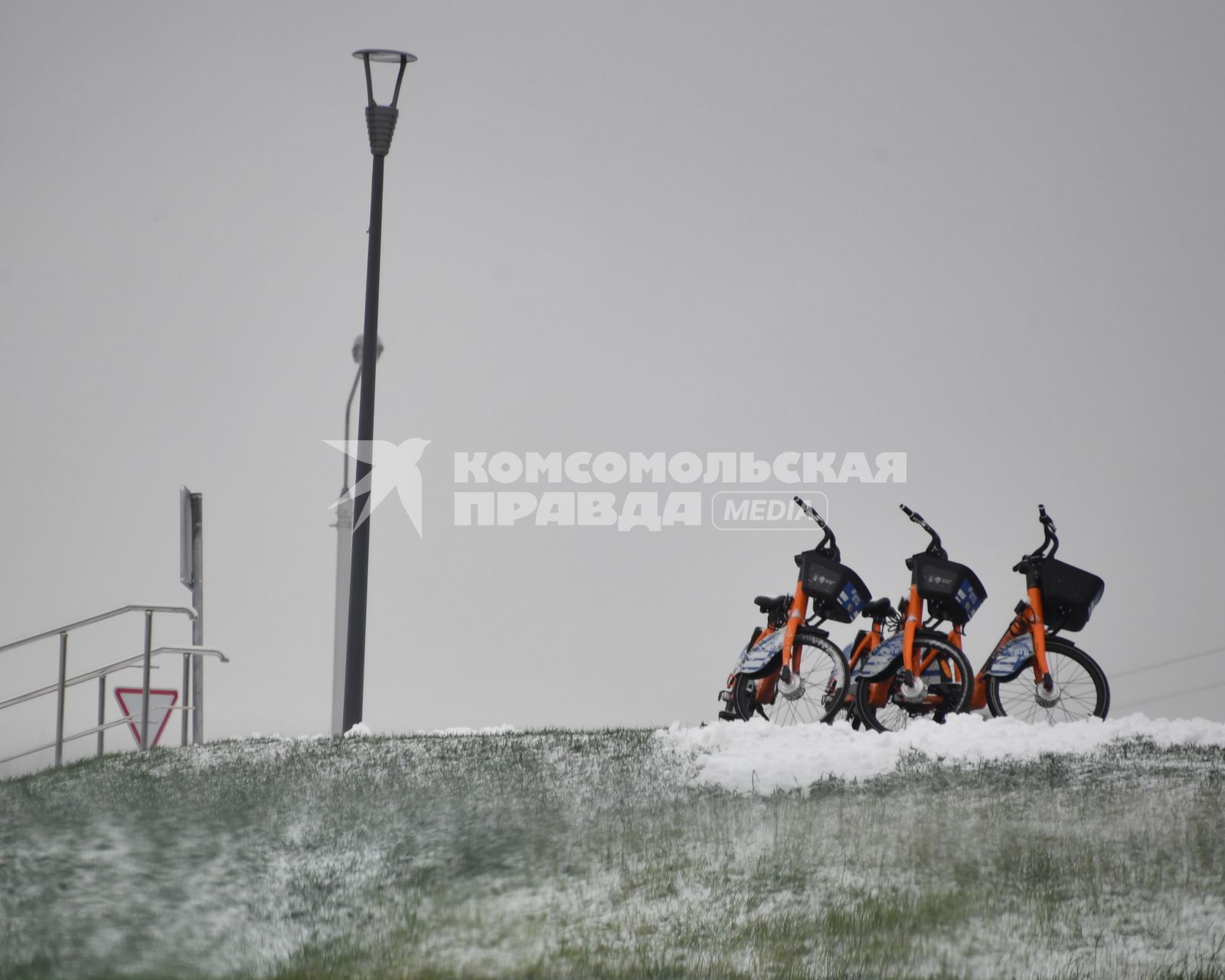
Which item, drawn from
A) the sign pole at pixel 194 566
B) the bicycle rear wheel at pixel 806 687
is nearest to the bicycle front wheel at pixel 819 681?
the bicycle rear wheel at pixel 806 687

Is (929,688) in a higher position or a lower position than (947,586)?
lower

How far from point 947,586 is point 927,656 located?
0.46m

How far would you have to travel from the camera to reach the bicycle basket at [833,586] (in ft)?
34.2

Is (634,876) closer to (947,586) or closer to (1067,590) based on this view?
(947,586)

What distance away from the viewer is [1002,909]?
6.38 metres

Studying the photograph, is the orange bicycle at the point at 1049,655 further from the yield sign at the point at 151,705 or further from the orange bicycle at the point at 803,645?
the yield sign at the point at 151,705

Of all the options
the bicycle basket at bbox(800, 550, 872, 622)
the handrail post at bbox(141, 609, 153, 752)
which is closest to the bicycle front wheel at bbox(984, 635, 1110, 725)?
the bicycle basket at bbox(800, 550, 872, 622)

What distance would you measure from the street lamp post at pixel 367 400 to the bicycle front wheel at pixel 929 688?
372 cm

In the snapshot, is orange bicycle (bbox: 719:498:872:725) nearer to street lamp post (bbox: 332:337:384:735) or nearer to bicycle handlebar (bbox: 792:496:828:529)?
bicycle handlebar (bbox: 792:496:828:529)

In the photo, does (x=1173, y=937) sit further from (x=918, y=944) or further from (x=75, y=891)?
(x=75, y=891)

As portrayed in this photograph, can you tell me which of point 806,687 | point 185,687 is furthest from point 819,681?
point 185,687

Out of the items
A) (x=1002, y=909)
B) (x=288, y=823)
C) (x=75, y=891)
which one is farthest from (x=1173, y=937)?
(x=75, y=891)

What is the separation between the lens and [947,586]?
10.0m

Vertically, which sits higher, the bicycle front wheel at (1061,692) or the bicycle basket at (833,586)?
the bicycle basket at (833,586)
